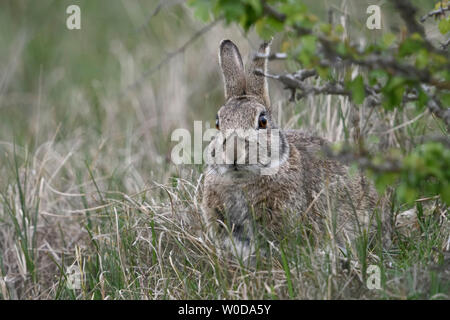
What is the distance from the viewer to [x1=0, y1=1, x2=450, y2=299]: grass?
3.88 metres

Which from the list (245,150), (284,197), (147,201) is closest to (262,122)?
(245,150)

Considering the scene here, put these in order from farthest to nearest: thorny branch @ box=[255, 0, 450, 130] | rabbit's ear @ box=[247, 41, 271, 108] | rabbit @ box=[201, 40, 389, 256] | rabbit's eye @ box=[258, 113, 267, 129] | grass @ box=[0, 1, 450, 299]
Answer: rabbit's ear @ box=[247, 41, 271, 108], rabbit's eye @ box=[258, 113, 267, 129], rabbit @ box=[201, 40, 389, 256], grass @ box=[0, 1, 450, 299], thorny branch @ box=[255, 0, 450, 130]

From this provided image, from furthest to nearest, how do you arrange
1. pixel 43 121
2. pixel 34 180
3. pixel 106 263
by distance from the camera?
pixel 43 121
pixel 34 180
pixel 106 263

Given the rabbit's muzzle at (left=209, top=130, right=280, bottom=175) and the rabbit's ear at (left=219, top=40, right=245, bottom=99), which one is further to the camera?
the rabbit's ear at (left=219, top=40, right=245, bottom=99)

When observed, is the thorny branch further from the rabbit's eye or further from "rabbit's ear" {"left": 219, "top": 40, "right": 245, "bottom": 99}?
"rabbit's ear" {"left": 219, "top": 40, "right": 245, "bottom": 99}

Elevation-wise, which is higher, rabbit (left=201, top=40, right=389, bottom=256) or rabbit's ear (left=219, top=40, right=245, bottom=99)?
rabbit's ear (left=219, top=40, right=245, bottom=99)

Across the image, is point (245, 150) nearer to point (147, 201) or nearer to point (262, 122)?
point (262, 122)

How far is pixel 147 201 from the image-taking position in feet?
16.6

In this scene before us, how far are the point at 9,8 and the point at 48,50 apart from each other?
1.48 metres

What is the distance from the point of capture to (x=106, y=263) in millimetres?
4465

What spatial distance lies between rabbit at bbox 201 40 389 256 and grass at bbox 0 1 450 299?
0.12 meters

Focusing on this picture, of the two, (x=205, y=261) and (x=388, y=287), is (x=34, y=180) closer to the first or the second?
(x=205, y=261)

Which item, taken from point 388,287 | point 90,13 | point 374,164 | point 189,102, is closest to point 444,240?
point 388,287

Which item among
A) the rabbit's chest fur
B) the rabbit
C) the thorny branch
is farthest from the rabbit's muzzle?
the thorny branch
